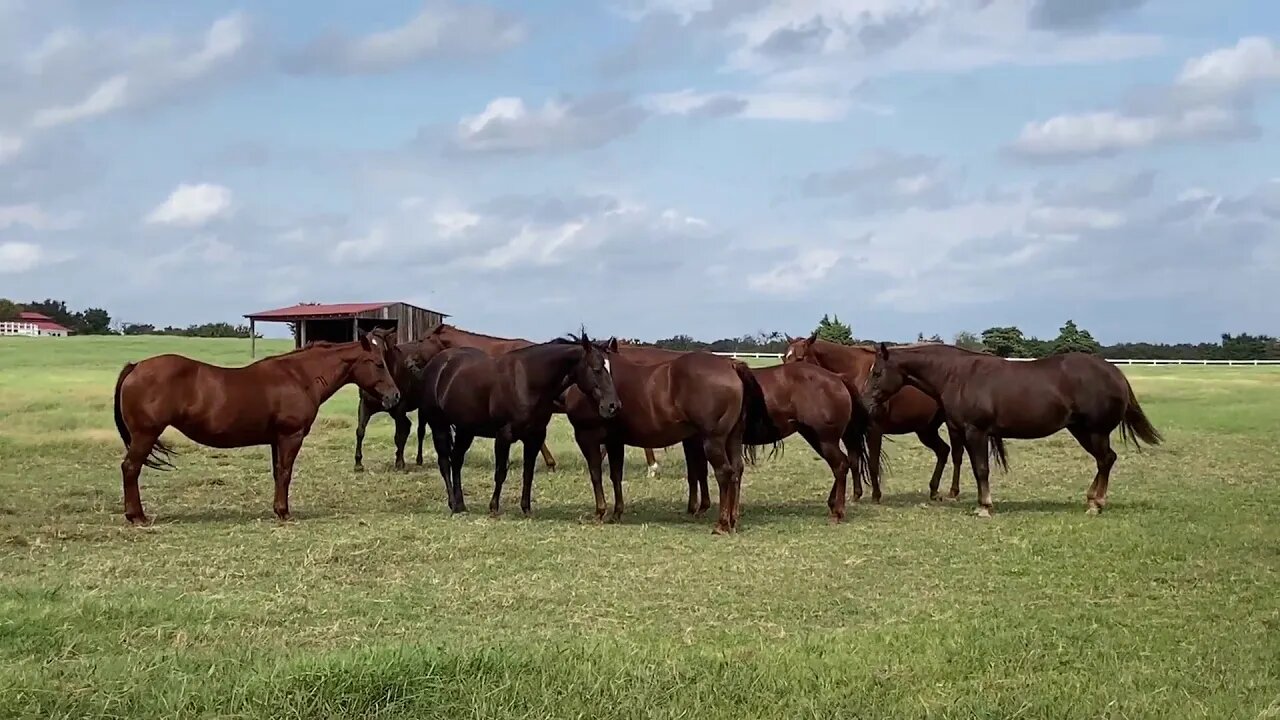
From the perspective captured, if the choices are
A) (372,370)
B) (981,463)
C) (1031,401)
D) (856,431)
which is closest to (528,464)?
(372,370)

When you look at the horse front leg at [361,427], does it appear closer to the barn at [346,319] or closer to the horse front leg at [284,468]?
the horse front leg at [284,468]

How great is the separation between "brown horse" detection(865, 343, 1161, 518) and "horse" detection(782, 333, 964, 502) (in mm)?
869

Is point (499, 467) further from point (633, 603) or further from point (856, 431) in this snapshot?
point (633, 603)

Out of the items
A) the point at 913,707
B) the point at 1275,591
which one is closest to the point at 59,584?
the point at 913,707

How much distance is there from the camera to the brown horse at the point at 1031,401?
41.6ft

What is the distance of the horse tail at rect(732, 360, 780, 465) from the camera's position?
39.4ft

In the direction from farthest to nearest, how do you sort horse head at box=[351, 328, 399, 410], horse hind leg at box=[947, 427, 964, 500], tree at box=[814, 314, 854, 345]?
tree at box=[814, 314, 854, 345], horse hind leg at box=[947, 427, 964, 500], horse head at box=[351, 328, 399, 410]

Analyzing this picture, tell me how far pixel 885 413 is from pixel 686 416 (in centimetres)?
377

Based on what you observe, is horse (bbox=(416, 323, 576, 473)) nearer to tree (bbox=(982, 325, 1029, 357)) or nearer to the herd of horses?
the herd of horses

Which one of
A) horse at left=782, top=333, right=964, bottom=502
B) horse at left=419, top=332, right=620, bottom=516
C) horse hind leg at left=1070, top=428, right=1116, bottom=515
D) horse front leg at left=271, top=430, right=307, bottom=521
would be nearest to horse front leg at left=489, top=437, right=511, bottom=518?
horse at left=419, top=332, right=620, bottom=516

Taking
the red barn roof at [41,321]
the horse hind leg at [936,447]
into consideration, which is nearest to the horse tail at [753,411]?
the horse hind leg at [936,447]

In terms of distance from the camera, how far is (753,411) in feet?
40.3

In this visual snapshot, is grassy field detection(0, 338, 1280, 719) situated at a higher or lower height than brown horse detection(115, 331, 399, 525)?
lower

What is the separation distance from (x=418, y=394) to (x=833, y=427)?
5.20 m
